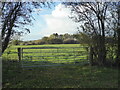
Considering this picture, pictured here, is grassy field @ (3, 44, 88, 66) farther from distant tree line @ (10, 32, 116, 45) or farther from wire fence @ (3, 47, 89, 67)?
distant tree line @ (10, 32, 116, 45)

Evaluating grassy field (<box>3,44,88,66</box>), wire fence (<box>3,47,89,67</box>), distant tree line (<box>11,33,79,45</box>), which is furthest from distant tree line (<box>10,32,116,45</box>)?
wire fence (<box>3,47,89,67</box>)

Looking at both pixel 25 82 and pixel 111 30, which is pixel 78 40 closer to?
pixel 111 30

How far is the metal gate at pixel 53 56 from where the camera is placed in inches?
234

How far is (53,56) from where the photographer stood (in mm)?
6609

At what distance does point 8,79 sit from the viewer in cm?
393

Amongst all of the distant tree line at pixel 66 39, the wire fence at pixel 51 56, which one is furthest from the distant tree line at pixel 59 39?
the wire fence at pixel 51 56

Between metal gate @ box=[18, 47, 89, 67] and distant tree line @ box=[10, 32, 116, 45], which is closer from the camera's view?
distant tree line @ box=[10, 32, 116, 45]

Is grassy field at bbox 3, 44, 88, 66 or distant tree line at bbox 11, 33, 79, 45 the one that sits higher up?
distant tree line at bbox 11, 33, 79, 45

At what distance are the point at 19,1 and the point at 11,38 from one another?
4.90 feet

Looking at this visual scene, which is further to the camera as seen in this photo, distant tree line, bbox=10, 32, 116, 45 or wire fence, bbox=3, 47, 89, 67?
wire fence, bbox=3, 47, 89, 67

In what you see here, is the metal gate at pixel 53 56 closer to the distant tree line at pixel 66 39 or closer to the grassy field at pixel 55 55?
the grassy field at pixel 55 55

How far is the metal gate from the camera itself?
19.5 feet

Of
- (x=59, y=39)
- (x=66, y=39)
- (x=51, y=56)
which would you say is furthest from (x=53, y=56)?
(x=66, y=39)

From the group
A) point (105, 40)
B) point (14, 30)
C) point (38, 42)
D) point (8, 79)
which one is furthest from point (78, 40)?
point (8, 79)
